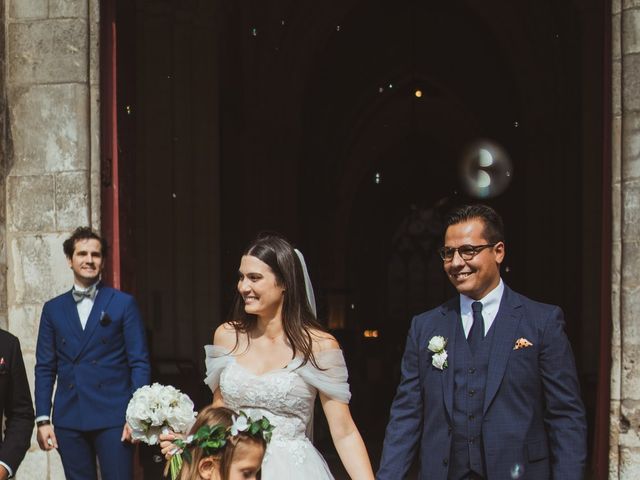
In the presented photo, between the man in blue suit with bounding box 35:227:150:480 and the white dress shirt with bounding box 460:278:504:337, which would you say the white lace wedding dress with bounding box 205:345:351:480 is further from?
the man in blue suit with bounding box 35:227:150:480

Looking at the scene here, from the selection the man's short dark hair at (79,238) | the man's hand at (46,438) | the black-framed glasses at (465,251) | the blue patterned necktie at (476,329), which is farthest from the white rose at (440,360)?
the man's hand at (46,438)

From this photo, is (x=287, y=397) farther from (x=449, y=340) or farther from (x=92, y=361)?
(x=92, y=361)

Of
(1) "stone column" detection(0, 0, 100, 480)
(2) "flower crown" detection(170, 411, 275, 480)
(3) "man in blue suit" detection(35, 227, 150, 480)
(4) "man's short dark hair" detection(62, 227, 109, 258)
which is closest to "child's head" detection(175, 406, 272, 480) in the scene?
(2) "flower crown" detection(170, 411, 275, 480)

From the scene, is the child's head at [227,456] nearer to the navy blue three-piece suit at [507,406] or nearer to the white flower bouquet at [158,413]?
the white flower bouquet at [158,413]

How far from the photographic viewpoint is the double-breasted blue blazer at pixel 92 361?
5.32m

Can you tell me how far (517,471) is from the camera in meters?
3.67

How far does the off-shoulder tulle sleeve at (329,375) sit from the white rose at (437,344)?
0.51m

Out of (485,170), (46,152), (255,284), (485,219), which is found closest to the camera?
(485,219)

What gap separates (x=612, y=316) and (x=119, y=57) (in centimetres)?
358

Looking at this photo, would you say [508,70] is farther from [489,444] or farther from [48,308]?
[489,444]

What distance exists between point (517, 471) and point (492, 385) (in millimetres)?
332

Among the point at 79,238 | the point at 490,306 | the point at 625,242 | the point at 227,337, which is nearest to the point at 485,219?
the point at 490,306

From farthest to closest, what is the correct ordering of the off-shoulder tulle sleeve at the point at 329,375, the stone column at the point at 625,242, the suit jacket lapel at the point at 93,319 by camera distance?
the stone column at the point at 625,242 → the suit jacket lapel at the point at 93,319 → the off-shoulder tulle sleeve at the point at 329,375

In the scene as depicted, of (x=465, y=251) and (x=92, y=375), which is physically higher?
(x=465, y=251)
